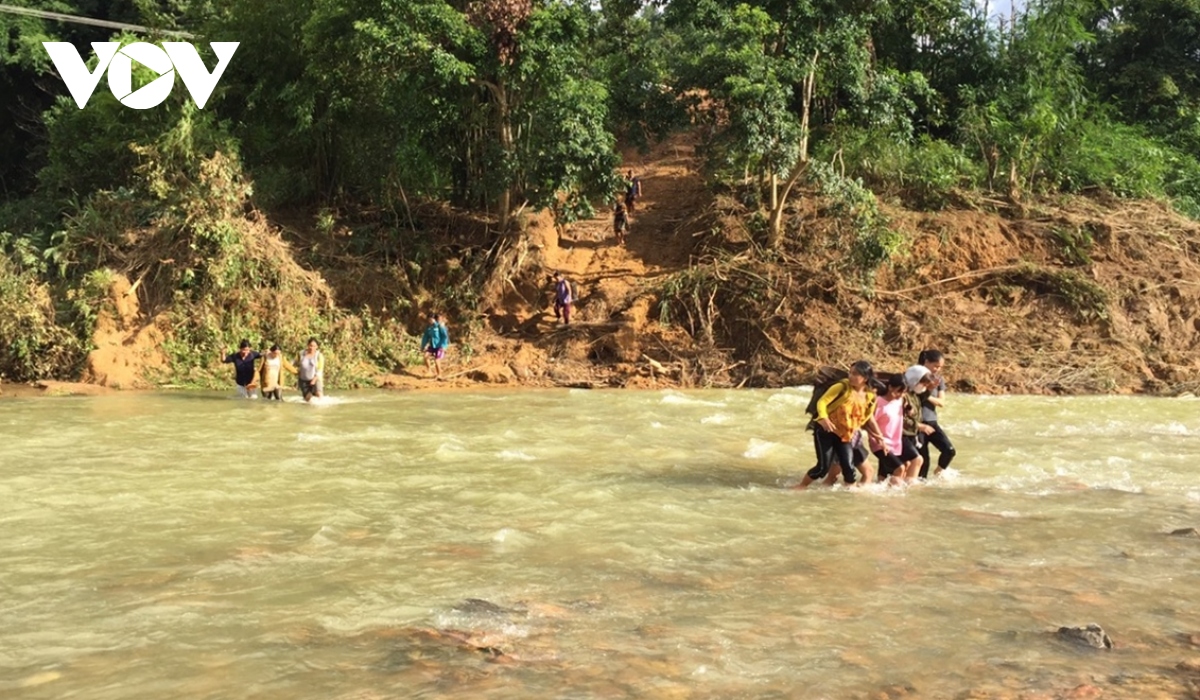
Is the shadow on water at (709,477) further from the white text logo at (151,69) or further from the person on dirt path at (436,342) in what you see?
the white text logo at (151,69)

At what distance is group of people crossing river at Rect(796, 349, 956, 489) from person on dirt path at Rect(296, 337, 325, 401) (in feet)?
29.7

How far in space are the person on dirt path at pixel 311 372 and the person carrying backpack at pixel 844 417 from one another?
925 centimetres

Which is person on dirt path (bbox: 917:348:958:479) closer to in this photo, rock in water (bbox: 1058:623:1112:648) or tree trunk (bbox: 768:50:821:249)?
rock in water (bbox: 1058:623:1112:648)

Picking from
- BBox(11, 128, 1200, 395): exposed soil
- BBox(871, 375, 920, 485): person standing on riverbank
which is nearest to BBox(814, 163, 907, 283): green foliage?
BBox(11, 128, 1200, 395): exposed soil

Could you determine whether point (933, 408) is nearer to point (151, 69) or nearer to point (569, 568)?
point (569, 568)

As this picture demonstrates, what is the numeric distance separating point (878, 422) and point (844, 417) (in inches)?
15.4

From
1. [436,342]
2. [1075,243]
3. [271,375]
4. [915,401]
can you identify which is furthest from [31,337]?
[1075,243]

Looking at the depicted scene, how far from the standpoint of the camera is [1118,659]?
5.32m

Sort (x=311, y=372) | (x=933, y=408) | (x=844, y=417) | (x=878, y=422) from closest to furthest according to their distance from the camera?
(x=844, y=417) → (x=878, y=422) → (x=933, y=408) → (x=311, y=372)

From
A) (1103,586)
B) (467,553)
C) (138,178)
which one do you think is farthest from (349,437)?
(138,178)

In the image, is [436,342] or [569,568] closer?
[569,568]

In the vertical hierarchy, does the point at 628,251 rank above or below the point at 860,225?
below

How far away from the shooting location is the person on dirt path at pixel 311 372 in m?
16.4

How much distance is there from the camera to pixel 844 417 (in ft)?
30.9
